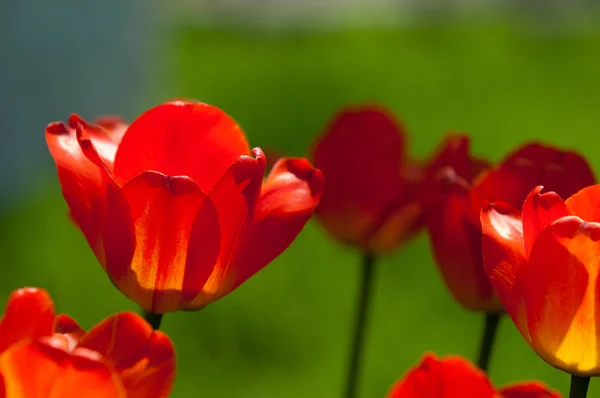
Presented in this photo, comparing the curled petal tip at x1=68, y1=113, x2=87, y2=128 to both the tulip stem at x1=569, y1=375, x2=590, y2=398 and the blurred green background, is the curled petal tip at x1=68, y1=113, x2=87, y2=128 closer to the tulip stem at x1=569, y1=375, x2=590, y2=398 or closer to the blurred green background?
the tulip stem at x1=569, y1=375, x2=590, y2=398

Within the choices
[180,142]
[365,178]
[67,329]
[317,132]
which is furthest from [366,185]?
[317,132]

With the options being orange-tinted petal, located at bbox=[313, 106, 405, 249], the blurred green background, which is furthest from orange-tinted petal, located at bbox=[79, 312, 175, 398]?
the blurred green background

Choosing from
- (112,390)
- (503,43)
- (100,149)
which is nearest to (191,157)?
(100,149)

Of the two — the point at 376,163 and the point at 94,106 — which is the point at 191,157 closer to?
the point at 376,163

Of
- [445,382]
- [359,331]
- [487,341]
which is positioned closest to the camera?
[445,382]

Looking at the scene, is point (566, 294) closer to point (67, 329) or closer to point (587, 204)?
point (587, 204)

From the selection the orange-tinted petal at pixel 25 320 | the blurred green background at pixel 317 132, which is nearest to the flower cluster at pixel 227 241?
the orange-tinted petal at pixel 25 320

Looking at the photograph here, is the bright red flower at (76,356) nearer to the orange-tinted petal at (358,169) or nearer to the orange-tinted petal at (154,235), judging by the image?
the orange-tinted petal at (154,235)
